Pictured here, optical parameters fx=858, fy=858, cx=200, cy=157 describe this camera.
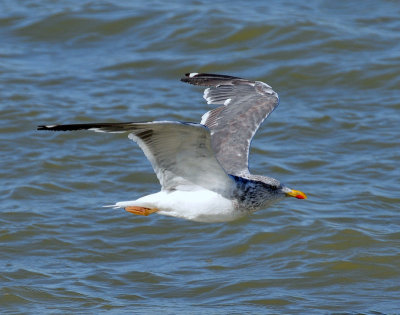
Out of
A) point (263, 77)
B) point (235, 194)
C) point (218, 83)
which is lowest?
point (235, 194)

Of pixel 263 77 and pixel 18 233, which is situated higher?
pixel 263 77

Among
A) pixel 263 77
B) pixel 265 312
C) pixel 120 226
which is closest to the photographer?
pixel 265 312

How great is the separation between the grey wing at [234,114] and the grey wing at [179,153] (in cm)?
49

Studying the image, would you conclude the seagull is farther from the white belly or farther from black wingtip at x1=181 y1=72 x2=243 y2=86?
black wingtip at x1=181 y1=72 x2=243 y2=86

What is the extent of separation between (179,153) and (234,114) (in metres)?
1.61

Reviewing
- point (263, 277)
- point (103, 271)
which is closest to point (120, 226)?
point (103, 271)

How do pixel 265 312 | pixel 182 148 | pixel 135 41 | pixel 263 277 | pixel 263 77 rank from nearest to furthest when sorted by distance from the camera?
pixel 182 148 → pixel 265 312 → pixel 263 277 → pixel 263 77 → pixel 135 41

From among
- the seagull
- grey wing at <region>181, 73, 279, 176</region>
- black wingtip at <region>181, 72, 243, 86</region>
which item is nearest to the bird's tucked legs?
the seagull

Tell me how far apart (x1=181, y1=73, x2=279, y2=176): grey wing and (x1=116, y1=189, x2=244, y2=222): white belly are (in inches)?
18.3

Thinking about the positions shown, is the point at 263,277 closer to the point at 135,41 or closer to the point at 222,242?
the point at 222,242

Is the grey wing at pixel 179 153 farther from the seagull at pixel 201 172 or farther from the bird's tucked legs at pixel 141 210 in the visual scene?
the bird's tucked legs at pixel 141 210

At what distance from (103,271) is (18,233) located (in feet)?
3.93

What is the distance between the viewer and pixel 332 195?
977 cm

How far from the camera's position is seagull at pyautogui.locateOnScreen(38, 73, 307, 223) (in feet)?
20.4
